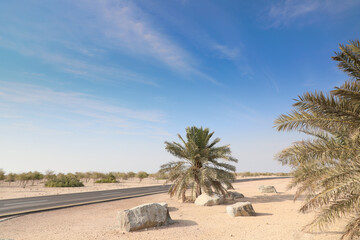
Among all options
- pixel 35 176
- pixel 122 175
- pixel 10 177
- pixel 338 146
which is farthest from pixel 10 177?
pixel 338 146

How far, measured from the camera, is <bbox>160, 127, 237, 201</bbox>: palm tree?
577 inches

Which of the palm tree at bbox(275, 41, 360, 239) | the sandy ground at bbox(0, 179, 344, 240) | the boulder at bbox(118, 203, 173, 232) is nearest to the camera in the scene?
the palm tree at bbox(275, 41, 360, 239)

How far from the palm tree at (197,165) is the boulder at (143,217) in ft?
18.5

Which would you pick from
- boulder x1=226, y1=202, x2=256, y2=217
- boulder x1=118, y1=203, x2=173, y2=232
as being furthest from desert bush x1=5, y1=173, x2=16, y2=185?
boulder x1=226, y1=202, x2=256, y2=217

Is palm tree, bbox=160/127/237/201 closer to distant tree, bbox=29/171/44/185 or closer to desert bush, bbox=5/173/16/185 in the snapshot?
distant tree, bbox=29/171/44/185

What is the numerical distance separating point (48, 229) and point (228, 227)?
6.96 m

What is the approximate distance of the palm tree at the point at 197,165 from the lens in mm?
14656

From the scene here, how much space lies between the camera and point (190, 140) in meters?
15.5

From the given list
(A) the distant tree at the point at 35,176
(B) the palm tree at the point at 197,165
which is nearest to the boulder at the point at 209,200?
(B) the palm tree at the point at 197,165

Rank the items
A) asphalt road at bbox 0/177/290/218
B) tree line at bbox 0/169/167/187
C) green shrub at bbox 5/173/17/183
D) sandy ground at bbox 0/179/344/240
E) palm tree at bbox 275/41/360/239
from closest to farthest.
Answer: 1. palm tree at bbox 275/41/360/239
2. sandy ground at bbox 0/179/344/240
3. asphalt road at bbox 0/177/290/218
4. tree line at bbox 0/169/167/187
5. green shrub at bbox 5/173/17/183

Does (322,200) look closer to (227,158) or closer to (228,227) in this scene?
(228,227)

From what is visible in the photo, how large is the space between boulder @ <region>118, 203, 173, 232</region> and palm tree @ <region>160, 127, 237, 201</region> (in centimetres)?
564

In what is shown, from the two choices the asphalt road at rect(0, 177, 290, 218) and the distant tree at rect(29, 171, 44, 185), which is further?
the distant tree at rect(29, 171, 44, 185)

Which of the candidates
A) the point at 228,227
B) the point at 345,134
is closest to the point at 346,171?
the point at 345,134
